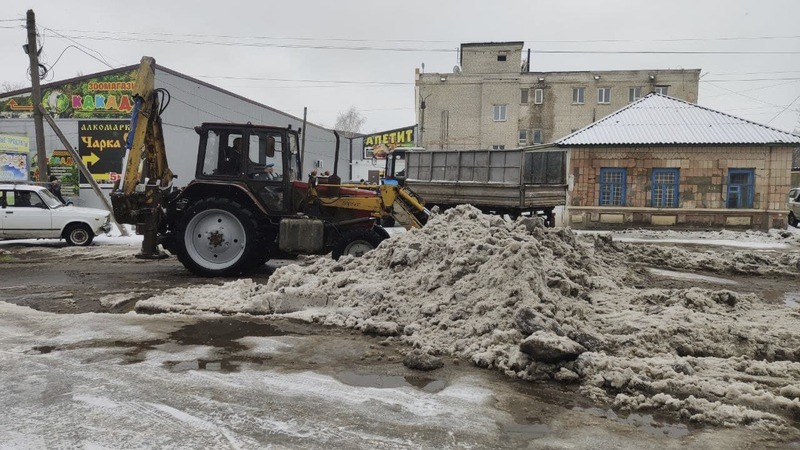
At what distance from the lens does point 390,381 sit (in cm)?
443

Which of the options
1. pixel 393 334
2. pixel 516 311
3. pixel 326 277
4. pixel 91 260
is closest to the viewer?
pixel 516 311

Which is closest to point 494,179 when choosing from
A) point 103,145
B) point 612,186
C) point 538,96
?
point 612,186

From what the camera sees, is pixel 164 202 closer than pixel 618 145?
Yes

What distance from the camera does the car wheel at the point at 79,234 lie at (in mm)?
13898

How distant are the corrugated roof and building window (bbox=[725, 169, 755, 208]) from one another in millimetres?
1140

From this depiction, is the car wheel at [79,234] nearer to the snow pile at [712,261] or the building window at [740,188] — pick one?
the snow pile at [712,261]

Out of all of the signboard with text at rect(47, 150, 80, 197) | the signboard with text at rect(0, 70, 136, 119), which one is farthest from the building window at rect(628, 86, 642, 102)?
the signboard with text at rect(47, 150, 80, 197)

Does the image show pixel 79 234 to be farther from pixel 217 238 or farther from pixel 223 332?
pixel 223 332

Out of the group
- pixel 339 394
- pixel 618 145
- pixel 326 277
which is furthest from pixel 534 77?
pixel 339 394

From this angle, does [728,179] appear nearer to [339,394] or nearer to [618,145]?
[618,145]

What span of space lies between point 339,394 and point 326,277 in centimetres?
301

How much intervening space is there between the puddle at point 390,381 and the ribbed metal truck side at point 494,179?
1279 centimetres

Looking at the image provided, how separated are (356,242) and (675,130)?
17.1m

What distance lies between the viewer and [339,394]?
4.12m
